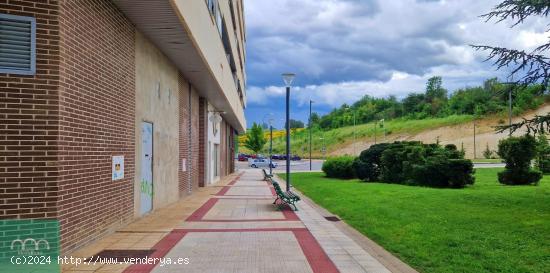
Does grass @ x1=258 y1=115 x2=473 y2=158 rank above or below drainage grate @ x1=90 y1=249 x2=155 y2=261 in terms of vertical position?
above

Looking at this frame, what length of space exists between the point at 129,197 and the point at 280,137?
12663 cm

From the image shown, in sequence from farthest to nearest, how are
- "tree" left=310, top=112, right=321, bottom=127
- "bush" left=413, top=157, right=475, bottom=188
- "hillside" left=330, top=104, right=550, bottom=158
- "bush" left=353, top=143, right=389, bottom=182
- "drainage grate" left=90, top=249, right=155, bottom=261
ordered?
"tree" left=310, top=112, right=321, bottom=127, "hillside" left=330, top=104, right=550, bottom=158, "bush" left=353, top=143, right=389, bottom=182, "bush" left=413, top=157, right=475, bottom=188, "drainage grate" left=90, top=249, right=155, bottom=261

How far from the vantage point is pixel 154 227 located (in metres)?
10.1

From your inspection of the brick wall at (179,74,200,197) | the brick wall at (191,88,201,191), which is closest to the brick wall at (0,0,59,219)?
the brick wall at (179,74,200,197)

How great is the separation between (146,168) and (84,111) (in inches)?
175

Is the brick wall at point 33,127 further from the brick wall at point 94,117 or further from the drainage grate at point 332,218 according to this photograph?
the drainage grate at point 332,218

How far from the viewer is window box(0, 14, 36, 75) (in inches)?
254

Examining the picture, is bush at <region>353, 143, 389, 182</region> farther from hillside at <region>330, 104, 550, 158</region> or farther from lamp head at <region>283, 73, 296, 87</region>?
hillside at <region>330, 104, 550, 158</region>

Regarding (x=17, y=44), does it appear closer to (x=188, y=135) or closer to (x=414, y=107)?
(x=188, y=135)

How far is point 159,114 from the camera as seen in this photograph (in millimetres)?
13328

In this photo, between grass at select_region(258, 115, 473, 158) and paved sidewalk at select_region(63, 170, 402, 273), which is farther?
grass at select_region(258, 115, 473, 158)

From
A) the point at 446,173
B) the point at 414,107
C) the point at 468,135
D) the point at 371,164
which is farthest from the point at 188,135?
the point at 414,107

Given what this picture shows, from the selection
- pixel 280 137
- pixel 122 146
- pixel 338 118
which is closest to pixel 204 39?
pixel 122 146

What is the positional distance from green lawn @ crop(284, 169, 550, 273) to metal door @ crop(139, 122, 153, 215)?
4.98m
